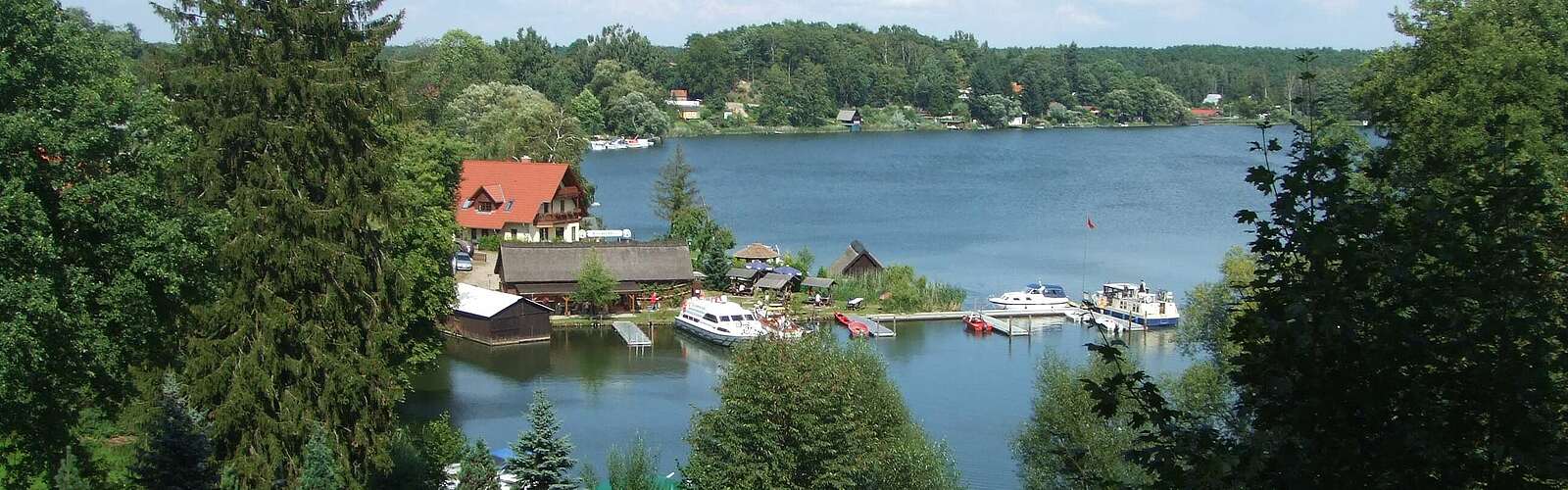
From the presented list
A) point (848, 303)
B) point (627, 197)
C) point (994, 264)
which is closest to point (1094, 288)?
point (994, 264)

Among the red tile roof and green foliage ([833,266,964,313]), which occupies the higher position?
the red tile roof

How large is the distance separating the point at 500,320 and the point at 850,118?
285 ft

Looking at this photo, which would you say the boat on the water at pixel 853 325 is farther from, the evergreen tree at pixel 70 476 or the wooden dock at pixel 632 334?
the evergreen tree at pixel 70 476

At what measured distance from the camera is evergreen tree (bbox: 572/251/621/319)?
30.9 meters

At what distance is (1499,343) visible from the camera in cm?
493

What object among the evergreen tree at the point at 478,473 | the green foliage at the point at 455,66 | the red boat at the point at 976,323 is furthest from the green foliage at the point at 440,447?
the green foliage at the point at 455,66

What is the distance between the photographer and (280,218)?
486 inches

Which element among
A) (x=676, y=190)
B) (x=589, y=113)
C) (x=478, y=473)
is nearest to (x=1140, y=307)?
(x=676, y=190)

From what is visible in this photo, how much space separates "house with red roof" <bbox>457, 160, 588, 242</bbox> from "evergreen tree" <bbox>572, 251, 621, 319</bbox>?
26.0ft

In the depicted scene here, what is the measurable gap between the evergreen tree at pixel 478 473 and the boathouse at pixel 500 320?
14.3 metres

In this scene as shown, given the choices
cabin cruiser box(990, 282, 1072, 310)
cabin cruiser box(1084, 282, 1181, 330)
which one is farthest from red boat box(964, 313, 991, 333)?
cabin cruiser box(1084, 282, 1181, 330)

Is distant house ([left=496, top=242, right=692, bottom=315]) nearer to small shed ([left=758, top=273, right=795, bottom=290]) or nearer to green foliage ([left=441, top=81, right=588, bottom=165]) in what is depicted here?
small shed ([left=758, top=273, right=795, bottom=290])

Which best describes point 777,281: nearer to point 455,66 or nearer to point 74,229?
point 74,229

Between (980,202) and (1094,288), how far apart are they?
21330 mm
